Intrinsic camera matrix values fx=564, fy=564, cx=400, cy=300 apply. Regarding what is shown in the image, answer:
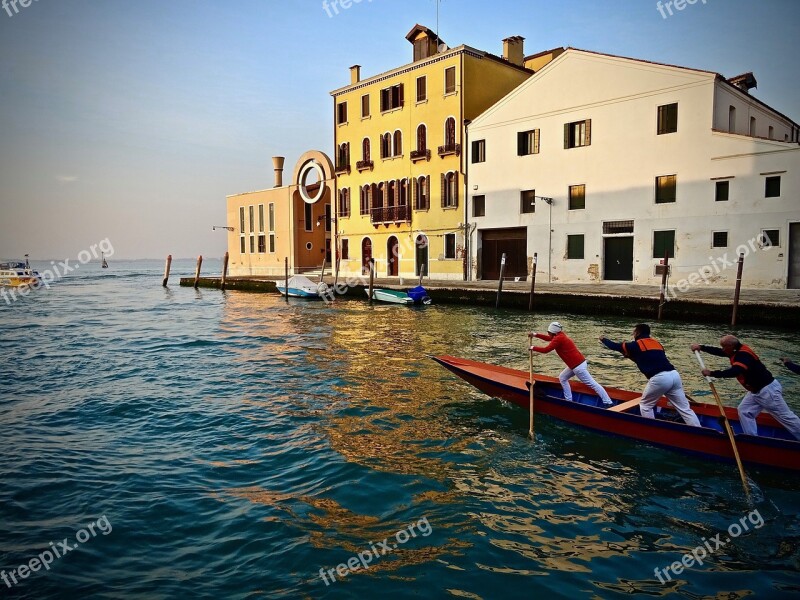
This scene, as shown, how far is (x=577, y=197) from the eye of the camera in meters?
27.3

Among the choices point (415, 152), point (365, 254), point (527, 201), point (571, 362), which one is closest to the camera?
point (571, 362)

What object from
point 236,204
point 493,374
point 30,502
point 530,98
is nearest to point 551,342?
point 493,374

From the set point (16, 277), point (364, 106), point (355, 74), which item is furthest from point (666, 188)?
point (16, 277)

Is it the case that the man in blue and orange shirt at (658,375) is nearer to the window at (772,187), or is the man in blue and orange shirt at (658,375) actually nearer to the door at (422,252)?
the window at (772,187)

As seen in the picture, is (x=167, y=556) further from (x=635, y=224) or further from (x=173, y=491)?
(x=635, y=224)

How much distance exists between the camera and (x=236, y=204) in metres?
51.0

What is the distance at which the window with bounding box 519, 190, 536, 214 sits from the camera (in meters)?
29.0

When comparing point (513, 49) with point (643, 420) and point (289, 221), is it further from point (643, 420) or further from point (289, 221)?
point (643, 420)

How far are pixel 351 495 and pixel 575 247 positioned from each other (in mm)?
22762

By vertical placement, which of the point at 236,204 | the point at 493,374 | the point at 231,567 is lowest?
the point at 231,567

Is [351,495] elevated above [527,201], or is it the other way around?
[527,201]

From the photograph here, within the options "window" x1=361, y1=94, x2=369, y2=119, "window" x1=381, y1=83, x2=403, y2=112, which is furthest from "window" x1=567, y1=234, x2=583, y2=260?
"window" x1=361, y1=94, x2=369, y2=119

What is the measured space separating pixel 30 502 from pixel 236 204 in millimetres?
46638

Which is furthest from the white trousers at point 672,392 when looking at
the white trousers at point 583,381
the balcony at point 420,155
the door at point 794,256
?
the balcony at point 420,155
